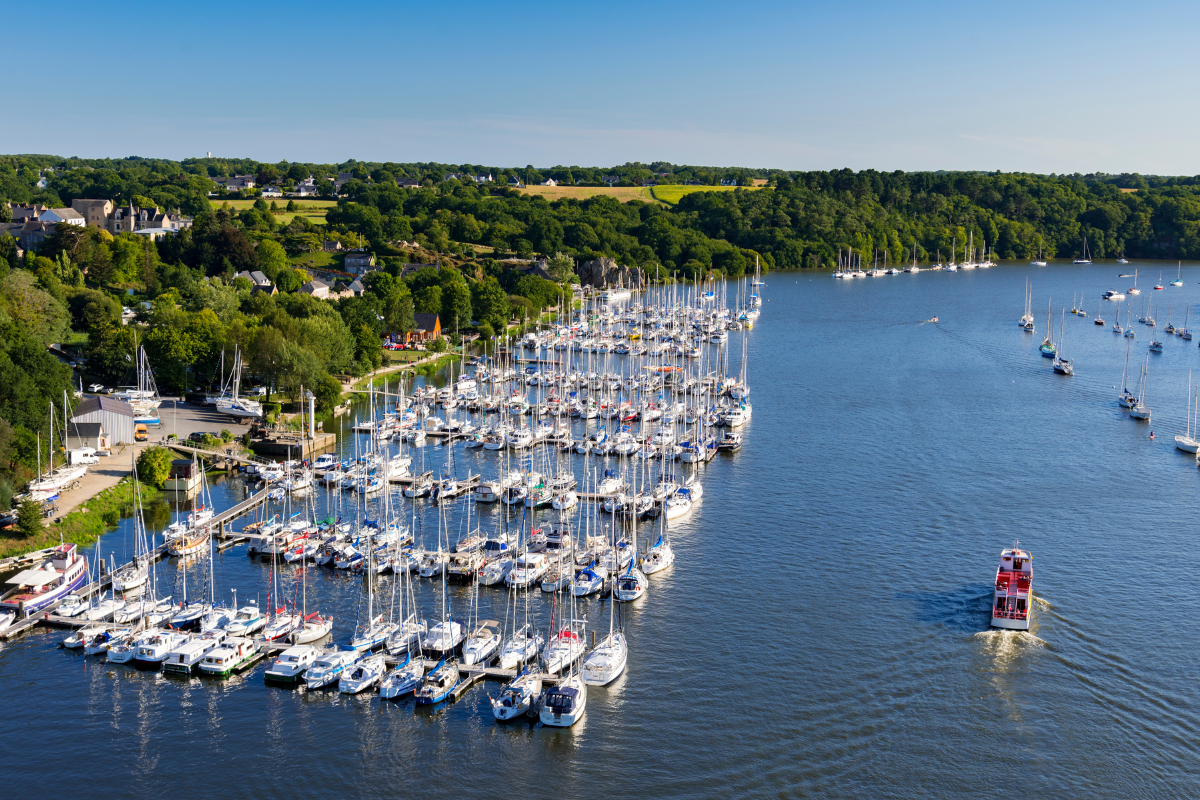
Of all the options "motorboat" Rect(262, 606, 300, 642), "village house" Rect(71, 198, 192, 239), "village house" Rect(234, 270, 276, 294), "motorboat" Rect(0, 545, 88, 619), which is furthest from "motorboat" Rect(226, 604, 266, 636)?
"village house" Rect(71, 198, 192, 239)

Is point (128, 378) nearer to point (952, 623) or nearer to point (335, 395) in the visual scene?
point (335, 395)

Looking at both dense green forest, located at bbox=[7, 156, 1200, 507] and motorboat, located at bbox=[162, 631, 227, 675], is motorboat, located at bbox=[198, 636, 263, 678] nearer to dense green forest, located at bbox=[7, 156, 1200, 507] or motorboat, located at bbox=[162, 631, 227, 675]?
motorboat, located at bbox=[162, 631, 227, 675]

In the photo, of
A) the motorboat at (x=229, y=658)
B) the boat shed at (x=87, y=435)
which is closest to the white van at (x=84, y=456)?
the boat shed at (x=87, y=435)

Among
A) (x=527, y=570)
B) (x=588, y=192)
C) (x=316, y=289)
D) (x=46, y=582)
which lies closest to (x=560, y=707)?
(x=527, y=570)

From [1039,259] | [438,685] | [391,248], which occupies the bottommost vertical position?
[438,685]

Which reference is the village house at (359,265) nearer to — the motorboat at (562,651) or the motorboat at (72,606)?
the motorboat at (72,606)

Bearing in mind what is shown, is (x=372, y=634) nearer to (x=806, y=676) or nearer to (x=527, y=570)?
(x=527, y=570)
